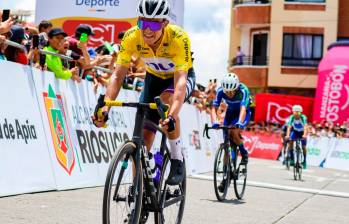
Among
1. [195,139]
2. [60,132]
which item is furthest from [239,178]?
[195,139]

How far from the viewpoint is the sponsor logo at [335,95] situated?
122 feet

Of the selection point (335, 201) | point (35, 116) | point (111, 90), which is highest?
point (111, 90)

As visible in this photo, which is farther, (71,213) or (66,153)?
(66,153)

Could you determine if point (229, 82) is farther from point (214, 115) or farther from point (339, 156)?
point (339, 156)

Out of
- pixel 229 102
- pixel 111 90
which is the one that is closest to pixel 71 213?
pixel 111 90

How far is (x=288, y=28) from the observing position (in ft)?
148

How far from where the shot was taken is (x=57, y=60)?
32.6 ft

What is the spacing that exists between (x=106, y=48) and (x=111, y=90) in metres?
7.11

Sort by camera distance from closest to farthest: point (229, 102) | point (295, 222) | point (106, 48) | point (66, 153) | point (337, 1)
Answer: point (295, 222)
point (66, 153)
point (229, 102)
point (106, 48)
point (337, 1)

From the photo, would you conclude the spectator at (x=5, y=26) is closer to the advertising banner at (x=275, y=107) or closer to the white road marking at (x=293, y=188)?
the white road marking at (x=293, y=188)

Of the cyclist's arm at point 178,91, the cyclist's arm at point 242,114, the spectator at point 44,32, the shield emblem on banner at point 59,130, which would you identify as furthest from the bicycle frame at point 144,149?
the cyclist's arm at point 242,114

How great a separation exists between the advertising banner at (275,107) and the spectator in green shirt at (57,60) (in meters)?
30.1

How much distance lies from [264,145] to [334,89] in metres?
5.85

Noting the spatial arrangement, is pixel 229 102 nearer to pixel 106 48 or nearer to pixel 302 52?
pixel 106 48
